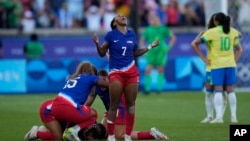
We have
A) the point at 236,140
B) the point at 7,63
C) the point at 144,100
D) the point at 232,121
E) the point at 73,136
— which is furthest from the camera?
the point at 7,63

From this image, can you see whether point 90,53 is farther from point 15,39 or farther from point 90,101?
point 90,101

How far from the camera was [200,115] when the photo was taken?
2119 centimetres

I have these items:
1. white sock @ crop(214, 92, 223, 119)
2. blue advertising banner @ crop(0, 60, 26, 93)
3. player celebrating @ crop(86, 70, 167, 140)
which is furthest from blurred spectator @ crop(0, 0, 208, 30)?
player celebrating @ crop(86, 70, 167, 140)

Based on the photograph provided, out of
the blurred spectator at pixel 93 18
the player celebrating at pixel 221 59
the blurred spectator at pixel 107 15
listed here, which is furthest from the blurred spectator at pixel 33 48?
the player celebrating at pixel 221 59

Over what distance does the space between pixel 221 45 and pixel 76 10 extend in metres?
18.9

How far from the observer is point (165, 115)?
21.5 meters

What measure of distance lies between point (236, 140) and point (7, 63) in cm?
1973

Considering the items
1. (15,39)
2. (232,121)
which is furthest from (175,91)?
(232,121)

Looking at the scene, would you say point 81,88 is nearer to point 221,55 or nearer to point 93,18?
point 221,55

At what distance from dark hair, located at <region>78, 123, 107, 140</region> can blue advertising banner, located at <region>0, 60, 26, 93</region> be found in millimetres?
16294

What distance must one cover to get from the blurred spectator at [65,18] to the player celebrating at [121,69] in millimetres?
21475

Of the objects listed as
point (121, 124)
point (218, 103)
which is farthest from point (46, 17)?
point (121, 124)

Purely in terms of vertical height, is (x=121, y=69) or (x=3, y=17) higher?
(x=121, y=69)

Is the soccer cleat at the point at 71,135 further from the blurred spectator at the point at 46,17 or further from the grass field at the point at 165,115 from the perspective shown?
the blurred spectator at the point at 46,17
